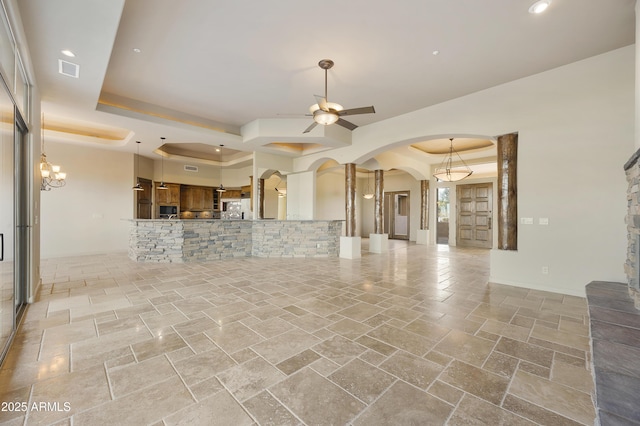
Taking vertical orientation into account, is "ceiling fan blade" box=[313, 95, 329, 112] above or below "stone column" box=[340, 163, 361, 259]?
above

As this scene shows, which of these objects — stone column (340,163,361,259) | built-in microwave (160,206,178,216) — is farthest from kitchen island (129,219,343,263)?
built-in microwave (160,206,178,216)

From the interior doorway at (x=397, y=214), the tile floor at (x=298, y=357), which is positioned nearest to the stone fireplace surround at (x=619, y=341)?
the tile floor at (x=298, y=357)

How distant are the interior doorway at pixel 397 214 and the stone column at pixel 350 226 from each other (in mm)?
5383

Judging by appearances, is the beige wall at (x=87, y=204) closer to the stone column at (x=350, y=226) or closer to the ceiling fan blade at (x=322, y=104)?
the stone column at (x=350, y=226)

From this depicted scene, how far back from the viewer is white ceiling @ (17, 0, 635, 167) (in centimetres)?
280

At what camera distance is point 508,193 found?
442 centimetres

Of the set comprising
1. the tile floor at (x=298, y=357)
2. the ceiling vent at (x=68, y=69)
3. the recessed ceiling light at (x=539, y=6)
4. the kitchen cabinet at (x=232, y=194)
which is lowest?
the tile floor at (x=298, y=357)

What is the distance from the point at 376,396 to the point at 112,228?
8.65 meters

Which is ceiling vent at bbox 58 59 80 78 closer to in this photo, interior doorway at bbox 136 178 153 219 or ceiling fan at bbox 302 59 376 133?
ceiling fan at bbox 302 59 376 133

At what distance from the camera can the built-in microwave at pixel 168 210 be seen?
30.4 feet

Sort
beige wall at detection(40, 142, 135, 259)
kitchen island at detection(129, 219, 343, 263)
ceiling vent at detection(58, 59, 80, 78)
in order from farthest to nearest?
beige wall at detection(40, 142, 135, 259), kitchen island at detection(129, 219, 343, 263), ceiling vent at detection(58, 59, 80, 78)

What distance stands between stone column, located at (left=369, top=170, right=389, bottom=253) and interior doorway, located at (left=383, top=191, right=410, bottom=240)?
156 inches

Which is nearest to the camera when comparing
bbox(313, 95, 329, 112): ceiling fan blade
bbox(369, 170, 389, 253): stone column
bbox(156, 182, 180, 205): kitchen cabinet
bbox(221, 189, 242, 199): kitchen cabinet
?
bbox(313, 95, 329, 112): ceiling fan blade

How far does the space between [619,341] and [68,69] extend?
5.88 meters
